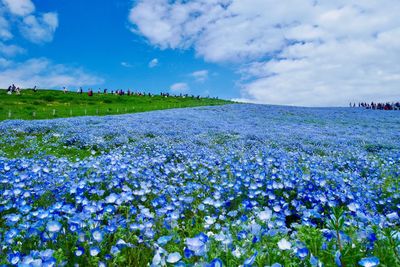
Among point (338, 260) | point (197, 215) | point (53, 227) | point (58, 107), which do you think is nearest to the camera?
point (338, 260)

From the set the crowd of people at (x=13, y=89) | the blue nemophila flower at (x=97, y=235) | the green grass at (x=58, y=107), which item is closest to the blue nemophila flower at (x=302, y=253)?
the blue nemophila flower at (x=97, y=235)

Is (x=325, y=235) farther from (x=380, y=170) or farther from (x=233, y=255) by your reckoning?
(x=380, y=170)

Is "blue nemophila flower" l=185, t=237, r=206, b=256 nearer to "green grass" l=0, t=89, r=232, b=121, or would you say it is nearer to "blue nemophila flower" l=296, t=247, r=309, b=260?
"blue nemophila flower" l=296, t=247, r=309, b=260

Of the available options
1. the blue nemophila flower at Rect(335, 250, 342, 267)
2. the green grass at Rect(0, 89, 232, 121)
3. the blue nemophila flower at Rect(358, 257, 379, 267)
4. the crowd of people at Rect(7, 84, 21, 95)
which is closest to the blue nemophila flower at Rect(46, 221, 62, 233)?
the blue nemophila flower at Rect(335, 250, 342, 267)

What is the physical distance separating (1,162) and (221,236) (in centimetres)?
669

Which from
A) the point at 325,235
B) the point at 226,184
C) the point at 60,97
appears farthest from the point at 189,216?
the point at 60,97

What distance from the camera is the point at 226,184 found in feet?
20.5

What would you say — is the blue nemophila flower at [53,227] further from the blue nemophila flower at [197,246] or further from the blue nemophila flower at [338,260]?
the blue nemophila flower at [338,260]

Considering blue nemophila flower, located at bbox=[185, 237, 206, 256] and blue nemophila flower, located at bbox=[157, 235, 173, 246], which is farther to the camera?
blue nemophila flower, located at bbox=[157, 235, 173, 246]

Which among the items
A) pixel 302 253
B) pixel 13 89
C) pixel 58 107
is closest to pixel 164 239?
pixel 302 253

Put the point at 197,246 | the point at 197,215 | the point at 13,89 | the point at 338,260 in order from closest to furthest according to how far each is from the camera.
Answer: the point at 338,260 → the point at 197,246 → the point at 197,215 → the point at 13,89

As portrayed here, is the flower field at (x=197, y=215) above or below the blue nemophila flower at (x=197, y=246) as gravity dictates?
below

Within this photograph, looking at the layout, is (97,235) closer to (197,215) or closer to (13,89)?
(197,215)

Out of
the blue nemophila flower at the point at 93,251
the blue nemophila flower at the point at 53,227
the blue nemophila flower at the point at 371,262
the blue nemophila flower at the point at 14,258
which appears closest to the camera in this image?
the blue nemophila flower at the point at 371,262
